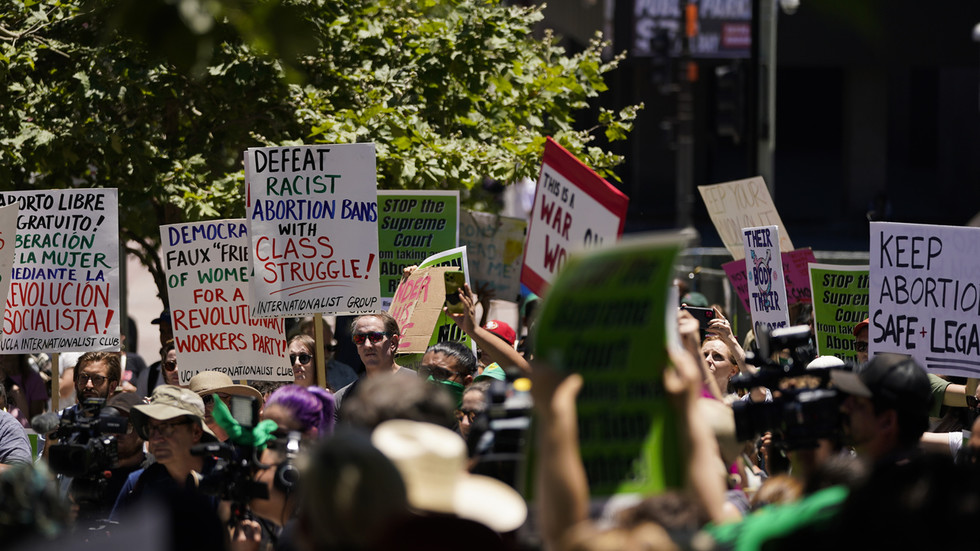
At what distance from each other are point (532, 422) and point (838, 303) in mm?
4953

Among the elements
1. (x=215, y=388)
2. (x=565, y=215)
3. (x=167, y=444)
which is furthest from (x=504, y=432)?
(x=215, y=388)

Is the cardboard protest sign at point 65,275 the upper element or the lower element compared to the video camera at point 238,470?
upper

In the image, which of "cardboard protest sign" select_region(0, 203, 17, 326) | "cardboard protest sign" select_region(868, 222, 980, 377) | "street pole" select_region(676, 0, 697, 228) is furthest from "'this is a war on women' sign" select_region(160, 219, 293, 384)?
"street pole" select_region(676, 0, 697, 228)

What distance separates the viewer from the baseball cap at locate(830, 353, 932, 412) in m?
4.33

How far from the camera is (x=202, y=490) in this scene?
4.57 meters

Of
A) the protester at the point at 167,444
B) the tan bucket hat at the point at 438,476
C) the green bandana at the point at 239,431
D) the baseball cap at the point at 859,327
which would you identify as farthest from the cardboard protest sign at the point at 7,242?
the baseball cap at the point at 859,327

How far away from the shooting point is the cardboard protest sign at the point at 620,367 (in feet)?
11.2

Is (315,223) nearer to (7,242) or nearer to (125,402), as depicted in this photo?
(7,242)

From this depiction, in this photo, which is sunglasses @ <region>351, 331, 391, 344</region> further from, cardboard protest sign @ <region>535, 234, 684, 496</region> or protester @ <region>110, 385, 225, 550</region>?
cardboard protest sign @ <region>535, 234, 684, 496</region>

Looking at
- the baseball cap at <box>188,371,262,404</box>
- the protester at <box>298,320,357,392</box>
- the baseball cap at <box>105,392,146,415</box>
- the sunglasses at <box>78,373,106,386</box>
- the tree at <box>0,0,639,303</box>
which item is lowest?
the protester at <box>298,320,357,392</box>

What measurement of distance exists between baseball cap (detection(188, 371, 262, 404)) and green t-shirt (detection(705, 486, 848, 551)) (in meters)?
3.69

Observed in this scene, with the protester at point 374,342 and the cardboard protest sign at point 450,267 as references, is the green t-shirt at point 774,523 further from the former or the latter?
the cardboard protest sign at point 450,267

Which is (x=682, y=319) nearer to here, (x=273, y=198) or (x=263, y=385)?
(x=273, y=198)

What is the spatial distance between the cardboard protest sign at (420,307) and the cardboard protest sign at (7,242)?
219 centimetres
